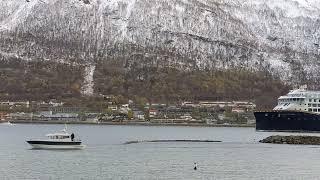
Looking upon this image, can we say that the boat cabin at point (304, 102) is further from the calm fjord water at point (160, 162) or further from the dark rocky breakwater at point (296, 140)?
the calm fjord water at point (160, 162)

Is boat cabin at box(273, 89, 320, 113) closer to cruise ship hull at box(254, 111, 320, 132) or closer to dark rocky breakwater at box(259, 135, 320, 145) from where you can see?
cruise ship hull at box(254, 111, 320, 132)

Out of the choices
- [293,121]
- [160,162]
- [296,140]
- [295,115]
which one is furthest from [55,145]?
[295,115]

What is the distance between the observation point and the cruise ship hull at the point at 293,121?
156 meters

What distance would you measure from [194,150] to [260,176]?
30204mm

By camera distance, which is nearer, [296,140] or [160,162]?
[160,162]

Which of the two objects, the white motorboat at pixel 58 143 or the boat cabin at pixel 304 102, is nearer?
the white motorboat at pixel 58 143

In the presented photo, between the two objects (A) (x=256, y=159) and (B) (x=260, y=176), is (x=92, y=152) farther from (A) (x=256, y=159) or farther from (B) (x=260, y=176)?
(B) (x=260, y=176)

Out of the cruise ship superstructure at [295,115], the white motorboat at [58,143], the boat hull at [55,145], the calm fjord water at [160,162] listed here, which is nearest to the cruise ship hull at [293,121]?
the cruise ship superstructure at [295,115]

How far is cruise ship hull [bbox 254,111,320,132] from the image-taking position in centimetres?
15650

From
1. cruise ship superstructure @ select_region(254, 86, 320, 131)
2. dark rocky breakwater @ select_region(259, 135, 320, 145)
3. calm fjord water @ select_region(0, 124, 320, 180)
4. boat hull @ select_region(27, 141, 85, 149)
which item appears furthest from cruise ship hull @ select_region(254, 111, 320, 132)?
boat hull @ select_region(27, 141, 85, 149)

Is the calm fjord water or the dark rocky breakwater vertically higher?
the dark rocky breakwater

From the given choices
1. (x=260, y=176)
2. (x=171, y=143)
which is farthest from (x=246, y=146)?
(x=260, y=176)

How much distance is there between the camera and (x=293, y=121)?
15738 cm

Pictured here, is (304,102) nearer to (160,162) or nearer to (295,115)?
(295,115)
